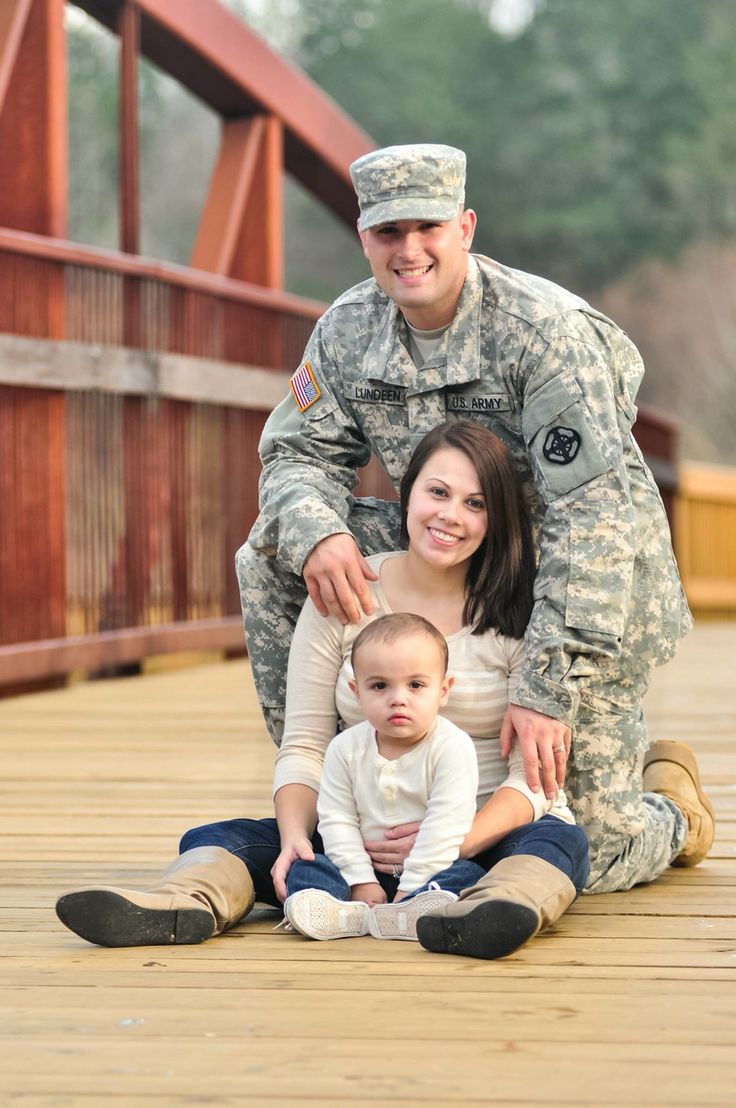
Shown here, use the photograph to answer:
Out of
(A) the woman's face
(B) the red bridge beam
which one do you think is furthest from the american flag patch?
(B) the red bridge beam

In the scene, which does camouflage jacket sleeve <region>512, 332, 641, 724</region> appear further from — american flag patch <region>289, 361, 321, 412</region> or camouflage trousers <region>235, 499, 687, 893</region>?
american flag patch <region>289, 361, 321, 412</region>

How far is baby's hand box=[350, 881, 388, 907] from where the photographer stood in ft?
8.30

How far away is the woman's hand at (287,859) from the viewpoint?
2549mm

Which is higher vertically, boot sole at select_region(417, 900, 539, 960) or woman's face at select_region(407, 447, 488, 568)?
woman's face at select_region(407, 447, 488, 568)

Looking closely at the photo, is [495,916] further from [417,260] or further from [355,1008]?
[417,260]

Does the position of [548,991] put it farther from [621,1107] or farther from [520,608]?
[520,608]

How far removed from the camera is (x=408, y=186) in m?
2.73

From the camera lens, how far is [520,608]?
2738 mm

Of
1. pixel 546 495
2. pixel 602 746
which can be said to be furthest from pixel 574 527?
pixel 602 746

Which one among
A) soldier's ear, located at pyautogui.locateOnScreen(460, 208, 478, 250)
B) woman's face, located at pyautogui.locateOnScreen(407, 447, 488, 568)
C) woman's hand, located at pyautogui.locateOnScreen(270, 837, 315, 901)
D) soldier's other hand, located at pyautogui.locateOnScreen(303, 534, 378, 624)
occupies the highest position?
soldier's ear, located at pyautogui.locateOnScreen(460, 208, 478, 250)

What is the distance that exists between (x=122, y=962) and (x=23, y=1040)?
378 mm

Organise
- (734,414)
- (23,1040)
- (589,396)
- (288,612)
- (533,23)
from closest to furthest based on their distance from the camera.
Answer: (23,1040) < (589,396) < (288,612) < (734,414) < (533,23)

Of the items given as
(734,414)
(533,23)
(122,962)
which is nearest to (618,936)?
(122,962)

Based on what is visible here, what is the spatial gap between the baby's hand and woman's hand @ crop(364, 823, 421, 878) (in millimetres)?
46
